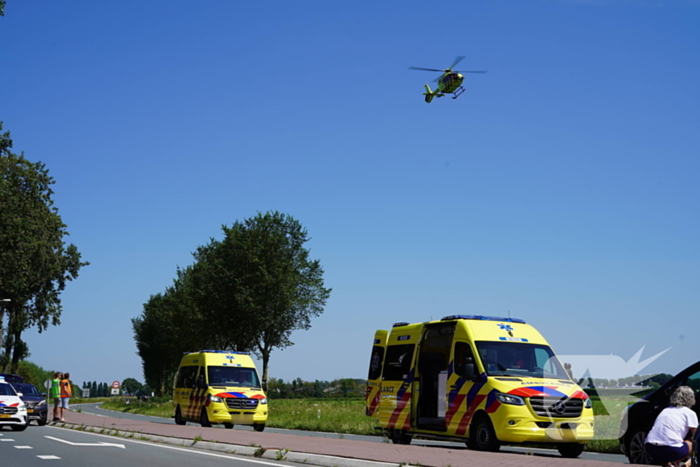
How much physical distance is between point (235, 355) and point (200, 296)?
97.0ft

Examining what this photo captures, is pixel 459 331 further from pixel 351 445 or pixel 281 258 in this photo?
pixel 281 258

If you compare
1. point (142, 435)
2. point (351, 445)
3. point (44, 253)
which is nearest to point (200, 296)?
point (44, 253)

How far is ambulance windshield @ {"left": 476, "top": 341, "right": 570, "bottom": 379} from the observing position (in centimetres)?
1528

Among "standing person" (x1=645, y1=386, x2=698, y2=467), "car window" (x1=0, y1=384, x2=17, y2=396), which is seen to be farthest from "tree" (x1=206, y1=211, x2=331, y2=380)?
"standing person" (x1=645, y1=386, x2=698, y2=467)

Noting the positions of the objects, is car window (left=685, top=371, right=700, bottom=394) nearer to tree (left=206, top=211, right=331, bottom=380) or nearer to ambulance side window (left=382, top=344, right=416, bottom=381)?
ambulance side window (left=382, top=344, right=416, bottom=381)

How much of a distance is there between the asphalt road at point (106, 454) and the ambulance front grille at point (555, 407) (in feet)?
15.0

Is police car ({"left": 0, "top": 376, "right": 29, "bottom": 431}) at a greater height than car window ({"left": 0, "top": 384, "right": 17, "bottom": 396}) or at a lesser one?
lesser

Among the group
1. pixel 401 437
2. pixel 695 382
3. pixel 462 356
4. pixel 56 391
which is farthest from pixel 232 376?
pixel 695 382

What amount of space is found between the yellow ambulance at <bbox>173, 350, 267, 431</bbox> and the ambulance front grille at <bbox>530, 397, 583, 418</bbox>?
13.1 metres

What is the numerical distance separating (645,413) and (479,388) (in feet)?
11.0

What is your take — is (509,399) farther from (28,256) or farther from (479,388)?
(28,256)

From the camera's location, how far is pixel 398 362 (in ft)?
61.6

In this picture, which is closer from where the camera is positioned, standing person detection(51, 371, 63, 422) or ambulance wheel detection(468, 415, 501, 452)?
ambulance wheel detection(468, 415, 501, 452)

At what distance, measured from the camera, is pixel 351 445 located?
15.5 m
